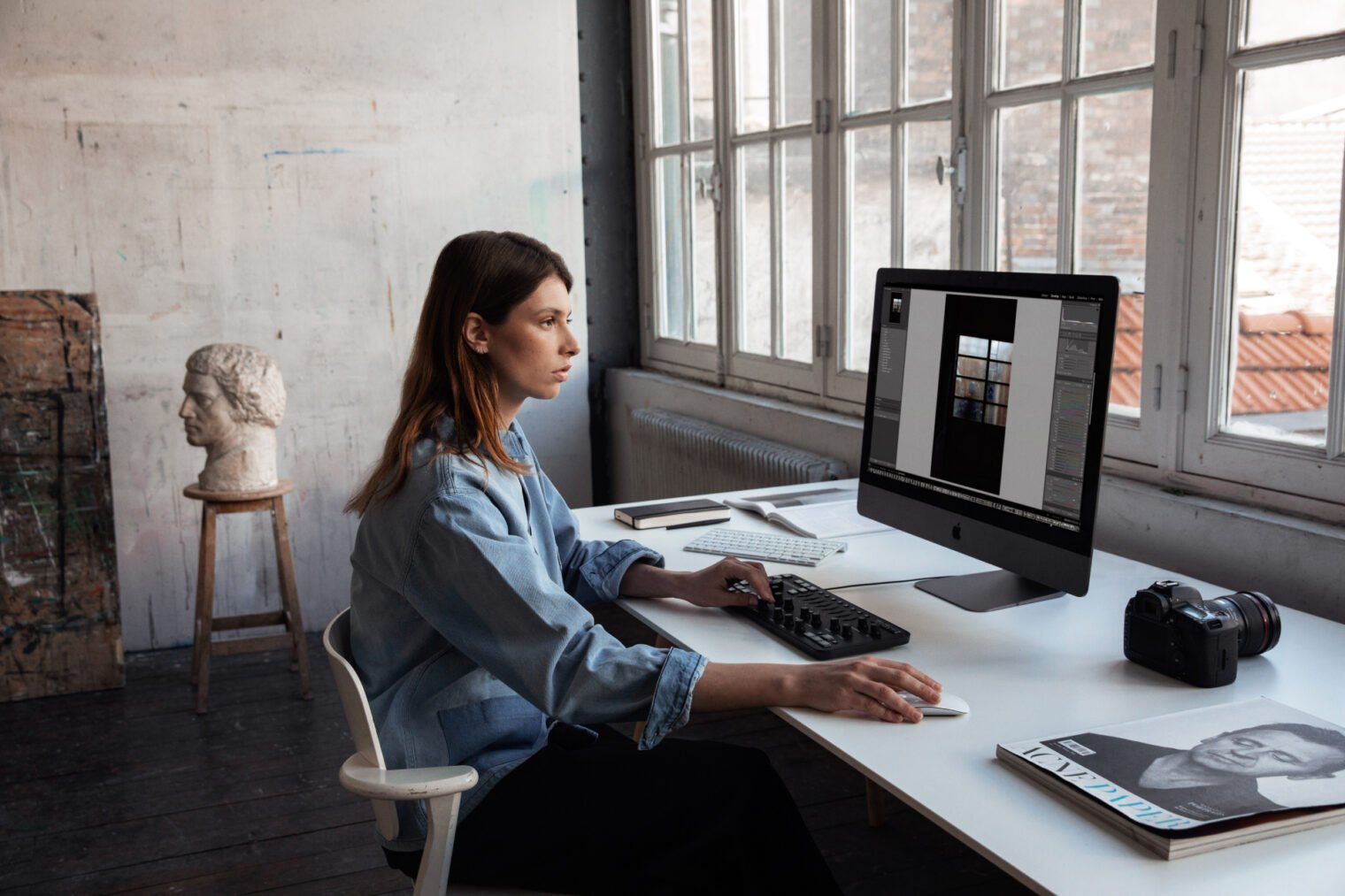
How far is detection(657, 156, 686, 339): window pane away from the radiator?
1.23 ft

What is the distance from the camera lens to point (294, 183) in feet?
13.2

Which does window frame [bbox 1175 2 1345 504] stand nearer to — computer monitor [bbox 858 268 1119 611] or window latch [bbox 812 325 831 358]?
computer monitor [bbox 858 268 1119 611]

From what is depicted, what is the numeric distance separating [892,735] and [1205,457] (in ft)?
3.47

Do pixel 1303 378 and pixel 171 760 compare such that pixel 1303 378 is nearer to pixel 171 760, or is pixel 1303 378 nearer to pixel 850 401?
pixel 850 401

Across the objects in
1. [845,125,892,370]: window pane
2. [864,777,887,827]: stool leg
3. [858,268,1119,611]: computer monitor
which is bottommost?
[864,777,887,827]: stool leg

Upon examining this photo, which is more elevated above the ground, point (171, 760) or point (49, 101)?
point (49, 101)

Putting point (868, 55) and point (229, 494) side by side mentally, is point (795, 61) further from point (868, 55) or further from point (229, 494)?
point (229, 494)

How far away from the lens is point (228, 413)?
11.7 ft

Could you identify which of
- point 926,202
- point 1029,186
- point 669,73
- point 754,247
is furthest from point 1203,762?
point 669,73

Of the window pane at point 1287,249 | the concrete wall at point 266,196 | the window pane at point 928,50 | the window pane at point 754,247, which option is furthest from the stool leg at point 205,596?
the window pane at point 1287,249

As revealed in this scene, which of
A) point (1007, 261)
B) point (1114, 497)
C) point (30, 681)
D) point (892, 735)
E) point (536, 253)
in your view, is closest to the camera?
point (892, 735)

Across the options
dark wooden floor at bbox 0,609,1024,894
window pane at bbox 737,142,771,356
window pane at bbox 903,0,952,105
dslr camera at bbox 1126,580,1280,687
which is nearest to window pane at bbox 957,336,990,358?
dslr camera at bbox 1126,580,1280,687

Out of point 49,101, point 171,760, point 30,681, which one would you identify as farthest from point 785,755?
point 49,101

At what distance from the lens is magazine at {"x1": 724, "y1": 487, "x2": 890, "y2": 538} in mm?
2346
